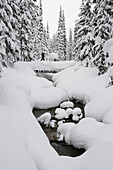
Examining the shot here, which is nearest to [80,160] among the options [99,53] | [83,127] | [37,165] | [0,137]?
[37,165]

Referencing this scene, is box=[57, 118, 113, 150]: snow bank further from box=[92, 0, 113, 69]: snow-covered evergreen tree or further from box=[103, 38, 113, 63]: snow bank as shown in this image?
box=[92, 0, 113, 69]: snow-covered evergreen tree

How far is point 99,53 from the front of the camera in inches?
652

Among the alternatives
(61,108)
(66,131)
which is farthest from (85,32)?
(66,131)

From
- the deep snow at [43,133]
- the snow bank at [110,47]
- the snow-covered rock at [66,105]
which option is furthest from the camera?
the snow-covered rock at [66,105]

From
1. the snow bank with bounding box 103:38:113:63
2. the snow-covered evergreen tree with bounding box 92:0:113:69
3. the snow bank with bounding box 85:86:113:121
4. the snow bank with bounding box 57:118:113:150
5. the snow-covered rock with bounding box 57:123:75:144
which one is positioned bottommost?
the snow-covered rock with bounding box 57:123:75:144

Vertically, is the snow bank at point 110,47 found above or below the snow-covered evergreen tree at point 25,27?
below

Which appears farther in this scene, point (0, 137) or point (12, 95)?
point (12, 95)

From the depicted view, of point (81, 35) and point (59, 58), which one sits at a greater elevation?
point (81, 35)

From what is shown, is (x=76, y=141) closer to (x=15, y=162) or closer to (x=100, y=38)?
(x=15, y=162)

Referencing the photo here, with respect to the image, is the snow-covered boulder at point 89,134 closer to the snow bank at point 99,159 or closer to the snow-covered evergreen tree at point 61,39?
the snow bank at point 99,159

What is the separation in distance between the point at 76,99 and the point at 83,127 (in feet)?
23.2

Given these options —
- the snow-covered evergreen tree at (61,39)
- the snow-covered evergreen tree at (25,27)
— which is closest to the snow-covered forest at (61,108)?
the snow-covered evergreen tree at (25,27)

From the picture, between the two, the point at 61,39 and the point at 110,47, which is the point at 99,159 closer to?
the point at 110,47

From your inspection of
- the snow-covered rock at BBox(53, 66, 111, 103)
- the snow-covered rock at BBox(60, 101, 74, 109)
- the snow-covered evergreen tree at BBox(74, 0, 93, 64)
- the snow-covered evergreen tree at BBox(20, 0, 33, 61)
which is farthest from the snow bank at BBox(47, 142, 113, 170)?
the snow-covered evergreen tree at BBox(20, 0, 33, 61)
